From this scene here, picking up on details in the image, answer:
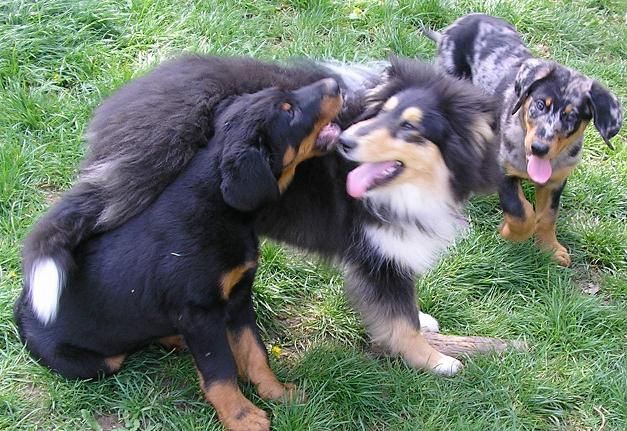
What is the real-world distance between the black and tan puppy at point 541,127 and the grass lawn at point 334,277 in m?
0.20

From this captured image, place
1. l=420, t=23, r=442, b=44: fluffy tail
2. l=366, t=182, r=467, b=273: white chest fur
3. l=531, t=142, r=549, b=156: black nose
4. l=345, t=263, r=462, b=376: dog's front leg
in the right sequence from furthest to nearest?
l=420, t=23, r=442, b=44: fluffy tail → l=531, t=142, r=549, b=156: black nose → l=345, t=263, r=462, b=376: dog's front leg → l=366, t=182, r=467, b=273: white chest fur

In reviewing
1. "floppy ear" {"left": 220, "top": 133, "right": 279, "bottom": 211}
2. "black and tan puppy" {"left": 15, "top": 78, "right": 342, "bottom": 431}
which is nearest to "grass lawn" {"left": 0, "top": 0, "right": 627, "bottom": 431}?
"black and tan puppy" {"left": 15, "top": 78, "right": 342, "bottom": 431}

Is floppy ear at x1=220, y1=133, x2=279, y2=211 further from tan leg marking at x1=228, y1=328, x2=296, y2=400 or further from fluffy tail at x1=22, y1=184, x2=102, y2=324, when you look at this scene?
tan leg marking at x1=228, y1=328, x2=296, y2=400

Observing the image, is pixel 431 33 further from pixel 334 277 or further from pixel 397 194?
pixel 397 194

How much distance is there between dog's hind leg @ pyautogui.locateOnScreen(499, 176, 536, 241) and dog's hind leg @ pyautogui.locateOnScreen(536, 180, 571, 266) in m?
0.11

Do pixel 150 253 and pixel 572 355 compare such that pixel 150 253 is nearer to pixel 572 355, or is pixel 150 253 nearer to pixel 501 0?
pixel 572 355

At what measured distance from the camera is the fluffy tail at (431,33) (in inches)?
203

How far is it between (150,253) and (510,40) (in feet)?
10.1

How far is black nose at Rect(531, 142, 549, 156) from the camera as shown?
3.86 m

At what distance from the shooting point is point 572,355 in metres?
3.65

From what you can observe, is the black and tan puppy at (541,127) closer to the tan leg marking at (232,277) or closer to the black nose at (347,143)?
the black nose at (347,143)

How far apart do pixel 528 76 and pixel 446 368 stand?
1.65 m

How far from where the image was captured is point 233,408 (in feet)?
10.2

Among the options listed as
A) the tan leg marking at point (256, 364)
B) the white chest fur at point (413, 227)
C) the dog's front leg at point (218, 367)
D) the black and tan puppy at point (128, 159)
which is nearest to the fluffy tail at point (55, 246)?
the black and tan puppy at point (128, 159)
